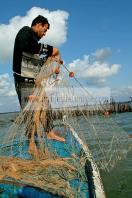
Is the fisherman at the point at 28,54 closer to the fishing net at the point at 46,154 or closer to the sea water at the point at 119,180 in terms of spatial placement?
the fishing net at the point at 46,154

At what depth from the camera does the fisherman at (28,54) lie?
5.48 m

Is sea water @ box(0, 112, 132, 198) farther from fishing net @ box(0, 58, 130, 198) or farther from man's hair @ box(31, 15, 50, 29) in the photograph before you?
man's hair @ box(31, 15, 50, 29)

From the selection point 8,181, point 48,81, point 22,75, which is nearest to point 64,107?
point 48,81

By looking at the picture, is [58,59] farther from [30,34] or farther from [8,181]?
[8,181]

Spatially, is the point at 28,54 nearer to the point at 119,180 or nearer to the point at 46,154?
the point at 46,154

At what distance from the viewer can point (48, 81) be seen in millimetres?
5684

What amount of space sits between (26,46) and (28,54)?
186 mm

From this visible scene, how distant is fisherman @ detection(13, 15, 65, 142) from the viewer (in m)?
5.48

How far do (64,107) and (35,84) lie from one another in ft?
2.06

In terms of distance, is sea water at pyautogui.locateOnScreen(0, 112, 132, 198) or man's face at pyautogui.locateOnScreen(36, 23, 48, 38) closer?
man's face at pyautogui.locateOnScreen(36, 23, 48, 38)

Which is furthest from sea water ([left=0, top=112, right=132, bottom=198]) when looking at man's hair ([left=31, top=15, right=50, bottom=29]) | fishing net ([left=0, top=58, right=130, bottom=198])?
man's hair ([left=31, top=15, right=50, bottom=29])

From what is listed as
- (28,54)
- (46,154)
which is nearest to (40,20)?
(28,54)

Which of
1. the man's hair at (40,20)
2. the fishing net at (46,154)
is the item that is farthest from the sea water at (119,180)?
the man's hair at (40,20)

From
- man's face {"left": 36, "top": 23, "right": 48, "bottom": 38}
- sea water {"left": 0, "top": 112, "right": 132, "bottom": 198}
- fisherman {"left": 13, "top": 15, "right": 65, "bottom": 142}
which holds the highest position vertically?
man's face {"left": 36, "top": 23, "right": 48, "bottom": 38}
